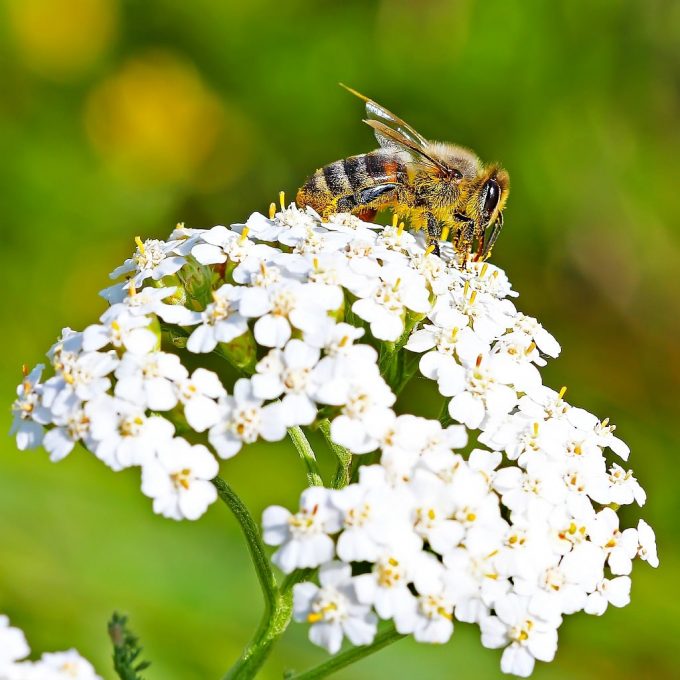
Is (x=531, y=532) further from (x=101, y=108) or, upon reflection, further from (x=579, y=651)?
(x=101, y=108)

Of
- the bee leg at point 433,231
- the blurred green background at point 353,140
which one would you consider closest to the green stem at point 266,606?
the bee leg at point 433,231

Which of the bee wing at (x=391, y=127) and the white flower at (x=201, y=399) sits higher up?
the bee wing at (x=391, y=127)

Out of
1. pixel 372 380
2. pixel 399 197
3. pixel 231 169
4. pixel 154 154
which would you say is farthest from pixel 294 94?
pixel 372 380

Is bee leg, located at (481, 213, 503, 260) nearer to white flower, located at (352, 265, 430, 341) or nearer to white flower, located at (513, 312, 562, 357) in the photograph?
white flower, located at (513, 312, 562, 357)

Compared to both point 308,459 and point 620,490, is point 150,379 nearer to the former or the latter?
point 308,459

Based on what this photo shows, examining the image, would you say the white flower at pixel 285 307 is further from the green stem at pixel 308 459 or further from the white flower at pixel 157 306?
the green stem at pixel 308 459

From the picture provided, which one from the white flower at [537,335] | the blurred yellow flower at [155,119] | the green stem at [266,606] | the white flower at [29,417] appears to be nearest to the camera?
the white flower at [29,417]
